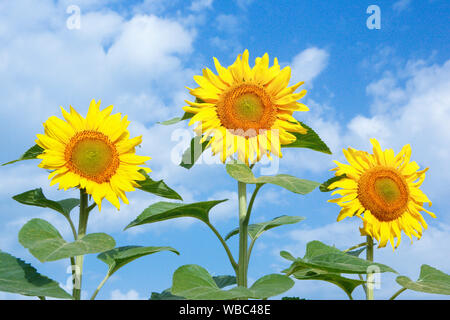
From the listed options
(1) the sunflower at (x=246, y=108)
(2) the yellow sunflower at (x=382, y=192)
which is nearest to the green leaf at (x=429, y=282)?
(2) the yellow sunflower at (x=382, y=192)

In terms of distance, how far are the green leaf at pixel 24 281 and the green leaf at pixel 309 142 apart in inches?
48.1

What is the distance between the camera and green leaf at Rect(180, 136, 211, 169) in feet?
7.83

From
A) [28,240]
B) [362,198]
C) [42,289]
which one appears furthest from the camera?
[362,198]

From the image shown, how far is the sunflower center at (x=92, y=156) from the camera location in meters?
2.21

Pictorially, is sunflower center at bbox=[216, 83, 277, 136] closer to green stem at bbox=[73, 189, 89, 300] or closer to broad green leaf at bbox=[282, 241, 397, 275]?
broad green leaf at bbox=[282, 241, 397, 275]

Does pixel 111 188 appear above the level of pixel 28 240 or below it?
above

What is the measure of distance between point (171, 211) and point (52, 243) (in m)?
0.51

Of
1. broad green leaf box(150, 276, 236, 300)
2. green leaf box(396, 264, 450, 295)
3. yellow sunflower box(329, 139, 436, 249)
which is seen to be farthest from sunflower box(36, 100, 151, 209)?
green leaf box(396, 264, 450, 295)

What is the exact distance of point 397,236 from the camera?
247 cm

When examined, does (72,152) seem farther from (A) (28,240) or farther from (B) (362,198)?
(B) (362,198)

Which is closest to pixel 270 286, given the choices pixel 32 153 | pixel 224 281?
pixel 224 281

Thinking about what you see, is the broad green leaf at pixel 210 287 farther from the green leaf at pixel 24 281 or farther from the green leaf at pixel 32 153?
the green leaf at pixel 32 153
